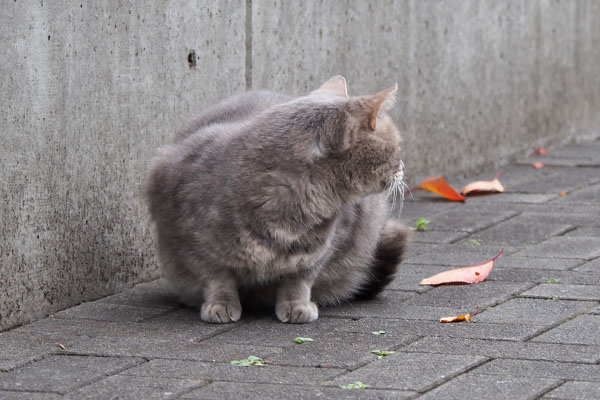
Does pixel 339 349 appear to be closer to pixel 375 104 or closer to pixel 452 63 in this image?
pixel 375 104

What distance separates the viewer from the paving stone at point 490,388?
2.77 meters

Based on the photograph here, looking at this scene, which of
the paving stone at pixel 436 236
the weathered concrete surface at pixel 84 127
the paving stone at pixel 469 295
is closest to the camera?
the weathered concrete surface at pixel 84 127

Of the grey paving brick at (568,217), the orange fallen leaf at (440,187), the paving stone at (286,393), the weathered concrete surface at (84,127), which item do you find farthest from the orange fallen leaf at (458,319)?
the orange fallen leaf at (440,187)

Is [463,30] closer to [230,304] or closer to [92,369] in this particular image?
[230,304]

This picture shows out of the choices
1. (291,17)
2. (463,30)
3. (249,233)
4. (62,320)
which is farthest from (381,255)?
(463,30)

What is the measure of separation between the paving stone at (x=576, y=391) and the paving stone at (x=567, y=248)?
187 cm

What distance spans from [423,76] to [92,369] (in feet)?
12.8

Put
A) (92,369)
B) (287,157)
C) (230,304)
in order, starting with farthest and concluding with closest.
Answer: (230,304) → (287,157) → (92,369)

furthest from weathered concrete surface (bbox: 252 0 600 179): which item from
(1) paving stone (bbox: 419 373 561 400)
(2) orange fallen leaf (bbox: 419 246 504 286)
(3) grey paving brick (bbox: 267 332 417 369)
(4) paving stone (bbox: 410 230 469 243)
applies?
(1) paving stone (bbox: 419 373 561 400)

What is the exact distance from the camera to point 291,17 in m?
5.31

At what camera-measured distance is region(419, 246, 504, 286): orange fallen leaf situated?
4.21 metres

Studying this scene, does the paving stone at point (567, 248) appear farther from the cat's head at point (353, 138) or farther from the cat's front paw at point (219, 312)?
the cat's front paw at point (219, 312)

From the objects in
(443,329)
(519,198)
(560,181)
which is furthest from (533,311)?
Answer: (560,181)

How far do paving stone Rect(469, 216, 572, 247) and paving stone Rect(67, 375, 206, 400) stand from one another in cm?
245
